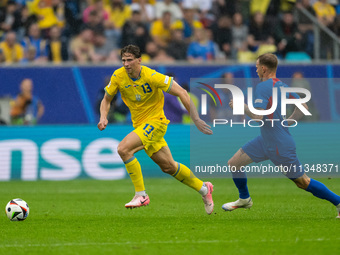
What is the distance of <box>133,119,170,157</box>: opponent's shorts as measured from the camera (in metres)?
9.47

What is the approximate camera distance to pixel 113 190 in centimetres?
1393

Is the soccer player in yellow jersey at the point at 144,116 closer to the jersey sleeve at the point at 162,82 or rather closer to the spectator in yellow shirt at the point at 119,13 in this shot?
the jersey sleeve at the point at 162,82

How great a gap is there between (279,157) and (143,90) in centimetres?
214

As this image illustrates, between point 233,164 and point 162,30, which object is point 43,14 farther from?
point 233,164

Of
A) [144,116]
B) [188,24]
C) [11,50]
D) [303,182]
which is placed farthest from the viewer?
[188,24]

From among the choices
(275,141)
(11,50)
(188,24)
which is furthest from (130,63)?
(188,24)

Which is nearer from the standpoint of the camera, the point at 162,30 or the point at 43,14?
the point at 162,30

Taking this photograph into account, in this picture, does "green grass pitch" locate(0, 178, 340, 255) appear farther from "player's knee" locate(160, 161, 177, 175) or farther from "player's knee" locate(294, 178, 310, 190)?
"player's knee" locate(160, 161, 177, 175)

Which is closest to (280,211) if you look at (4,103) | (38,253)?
(38,253)

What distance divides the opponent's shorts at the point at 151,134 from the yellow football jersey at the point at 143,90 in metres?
0.13

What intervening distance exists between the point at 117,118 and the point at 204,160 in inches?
208

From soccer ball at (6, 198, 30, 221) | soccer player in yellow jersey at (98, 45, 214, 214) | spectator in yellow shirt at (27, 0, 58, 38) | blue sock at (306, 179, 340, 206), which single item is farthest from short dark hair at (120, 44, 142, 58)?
spectator in yellow shirt at (27, 0, 58, 38)

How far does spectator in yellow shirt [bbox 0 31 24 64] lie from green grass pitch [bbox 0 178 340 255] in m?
6.05

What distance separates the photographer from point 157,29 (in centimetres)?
1959
